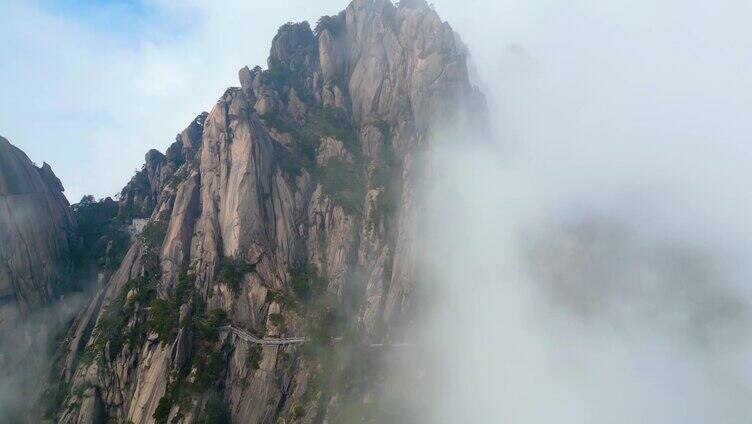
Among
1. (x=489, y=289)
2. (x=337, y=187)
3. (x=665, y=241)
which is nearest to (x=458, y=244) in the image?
(x=489, y=289)

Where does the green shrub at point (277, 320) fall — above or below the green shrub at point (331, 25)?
below

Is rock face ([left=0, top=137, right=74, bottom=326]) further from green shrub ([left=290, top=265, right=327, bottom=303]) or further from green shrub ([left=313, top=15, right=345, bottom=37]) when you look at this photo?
green shrub ([left=313, top=15, right=345, bottom=37])

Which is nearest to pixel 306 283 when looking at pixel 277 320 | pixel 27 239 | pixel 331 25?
pixel 277 320

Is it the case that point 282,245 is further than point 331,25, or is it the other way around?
point 331,25

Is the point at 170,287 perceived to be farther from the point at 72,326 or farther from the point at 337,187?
the point at 337,187

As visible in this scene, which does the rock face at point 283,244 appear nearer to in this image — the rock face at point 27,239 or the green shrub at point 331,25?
the green shrub at point 331,25

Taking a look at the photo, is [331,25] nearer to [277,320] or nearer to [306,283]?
[306,283]

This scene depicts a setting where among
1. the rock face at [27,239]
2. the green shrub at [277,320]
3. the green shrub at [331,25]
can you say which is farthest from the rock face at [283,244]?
the rock face at [27,239]
